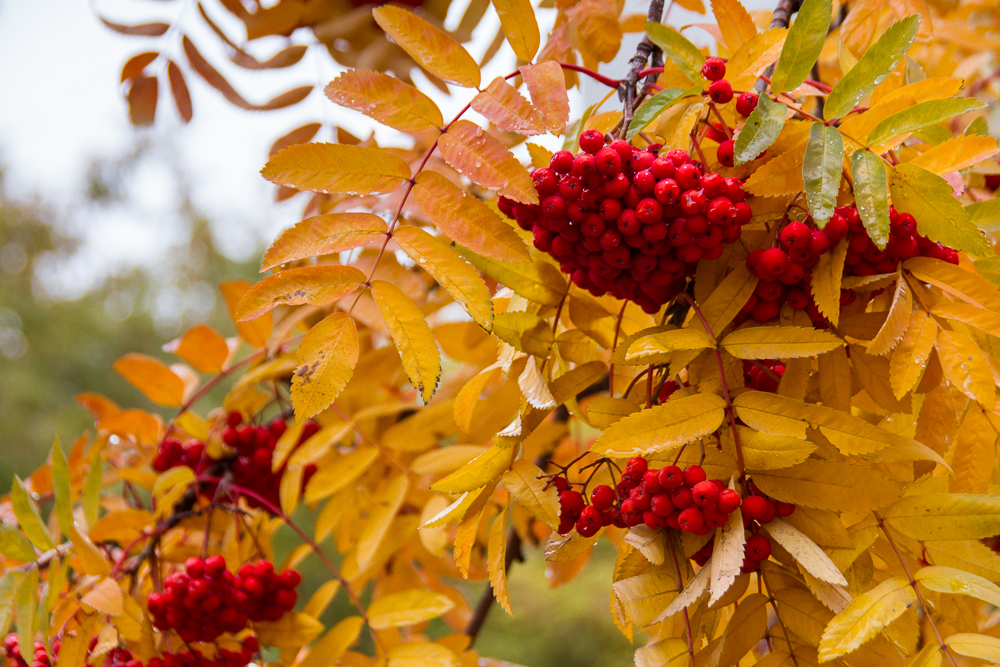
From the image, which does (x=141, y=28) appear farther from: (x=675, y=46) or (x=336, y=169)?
(x=675, y=46)

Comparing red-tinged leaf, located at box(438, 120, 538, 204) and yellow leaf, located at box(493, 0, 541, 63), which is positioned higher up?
yellow leaf, located at box(493, 0, 541, 63)

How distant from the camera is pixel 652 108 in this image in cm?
43

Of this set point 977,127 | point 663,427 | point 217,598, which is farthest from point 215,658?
point 977,127

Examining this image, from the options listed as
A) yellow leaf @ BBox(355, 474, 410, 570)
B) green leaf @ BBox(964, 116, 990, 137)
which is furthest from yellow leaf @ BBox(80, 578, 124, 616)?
green leaf @ BBox(964, 116, 990, 137)

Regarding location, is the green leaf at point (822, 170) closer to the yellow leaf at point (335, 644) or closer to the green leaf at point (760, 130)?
the green leaf at point (760, 130)

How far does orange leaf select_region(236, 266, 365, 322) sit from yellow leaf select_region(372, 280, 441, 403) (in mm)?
23

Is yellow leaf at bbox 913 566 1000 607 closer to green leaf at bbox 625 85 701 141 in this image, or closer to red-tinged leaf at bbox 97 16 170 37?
green leaf at bbox 625 85 701 141

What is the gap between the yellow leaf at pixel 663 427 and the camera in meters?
0.37

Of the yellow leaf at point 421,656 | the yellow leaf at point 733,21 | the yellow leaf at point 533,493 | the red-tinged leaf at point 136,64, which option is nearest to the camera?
the yellow leaf at point 533,493

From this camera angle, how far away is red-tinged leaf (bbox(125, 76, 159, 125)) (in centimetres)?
96

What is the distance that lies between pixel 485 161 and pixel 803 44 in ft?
0.74

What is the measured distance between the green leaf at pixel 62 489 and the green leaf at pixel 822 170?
2.20ft

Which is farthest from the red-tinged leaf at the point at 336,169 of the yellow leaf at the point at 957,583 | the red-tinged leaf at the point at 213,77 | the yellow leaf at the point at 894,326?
the red-tinged leaf at the point at 213,77

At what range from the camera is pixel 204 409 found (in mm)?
5465
